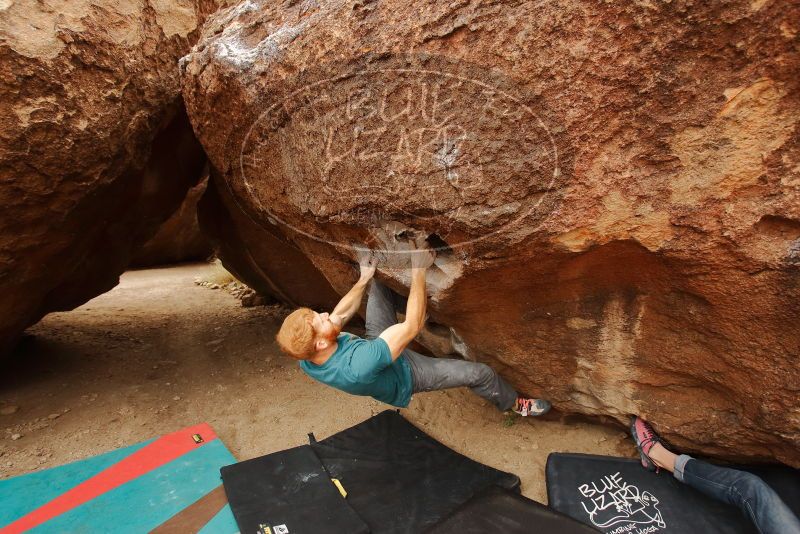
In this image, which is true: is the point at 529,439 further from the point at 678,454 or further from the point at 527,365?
the point at 678,454

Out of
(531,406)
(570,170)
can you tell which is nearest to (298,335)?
(570,170)

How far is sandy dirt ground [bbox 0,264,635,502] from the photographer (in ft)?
8.38

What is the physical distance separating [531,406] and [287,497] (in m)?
1.28

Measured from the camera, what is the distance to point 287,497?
222cm

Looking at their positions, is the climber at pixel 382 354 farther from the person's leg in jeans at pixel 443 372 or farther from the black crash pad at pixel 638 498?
the black crash pad at pixel 638 498

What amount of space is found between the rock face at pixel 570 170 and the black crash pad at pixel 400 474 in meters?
0.57

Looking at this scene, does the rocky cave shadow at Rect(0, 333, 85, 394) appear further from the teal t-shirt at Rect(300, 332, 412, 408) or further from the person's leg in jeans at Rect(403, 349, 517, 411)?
the person's leg in jeans at Rect(403, 349, 517, 411)

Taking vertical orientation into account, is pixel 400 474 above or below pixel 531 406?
below

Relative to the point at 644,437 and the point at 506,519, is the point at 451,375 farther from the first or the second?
the point at 644,437

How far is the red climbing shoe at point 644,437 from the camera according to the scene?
2215 millimetres

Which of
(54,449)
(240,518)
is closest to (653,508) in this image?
(240,518)

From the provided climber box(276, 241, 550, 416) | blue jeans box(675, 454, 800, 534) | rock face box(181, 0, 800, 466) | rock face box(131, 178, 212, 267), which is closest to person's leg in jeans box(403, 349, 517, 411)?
climber box(276, 241, 550, 416)

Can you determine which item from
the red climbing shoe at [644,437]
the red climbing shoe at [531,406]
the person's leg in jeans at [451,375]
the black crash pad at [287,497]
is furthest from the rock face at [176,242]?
the red climbing shoe at [644,437]

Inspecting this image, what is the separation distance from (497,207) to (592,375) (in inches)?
40.7
